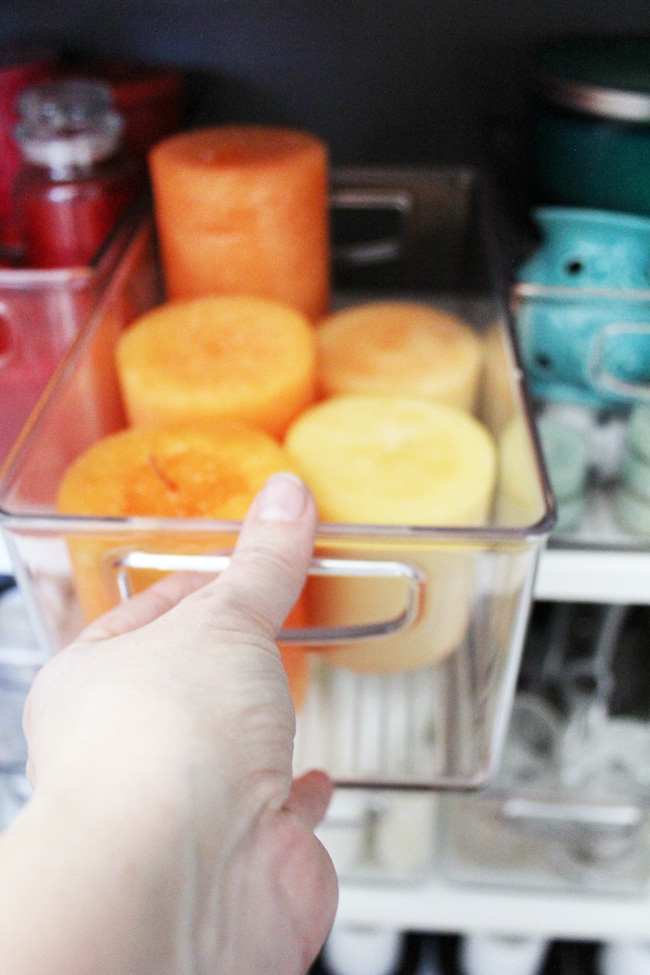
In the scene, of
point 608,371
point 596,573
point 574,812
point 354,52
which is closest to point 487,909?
point 574,812

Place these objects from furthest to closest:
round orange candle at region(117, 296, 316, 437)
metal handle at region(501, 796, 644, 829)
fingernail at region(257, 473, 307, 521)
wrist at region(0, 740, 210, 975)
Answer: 1. metal handle at region(501, 796, 644, 829)
2. round orange candle at region(117, 296, 316, 437)
3. fingernail at region(257, 473, 307, 521)
4. wrist at region(0, 740, 210, 975)

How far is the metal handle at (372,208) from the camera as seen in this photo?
72 centimetres

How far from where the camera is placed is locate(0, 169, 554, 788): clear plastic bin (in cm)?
40

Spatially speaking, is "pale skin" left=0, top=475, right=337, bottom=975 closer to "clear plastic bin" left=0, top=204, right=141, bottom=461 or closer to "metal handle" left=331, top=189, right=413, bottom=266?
"clear plastic bin" left=0, top=204, right=141, bottom=461

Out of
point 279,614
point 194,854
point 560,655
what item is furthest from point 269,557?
point 560,655

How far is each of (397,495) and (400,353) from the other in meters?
0.16

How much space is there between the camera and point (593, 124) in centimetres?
54

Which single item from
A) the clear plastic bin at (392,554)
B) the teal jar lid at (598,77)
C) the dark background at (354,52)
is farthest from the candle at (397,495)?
the dark background at (354,52)

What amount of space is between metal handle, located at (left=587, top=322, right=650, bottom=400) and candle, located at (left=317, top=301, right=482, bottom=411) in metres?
0.08

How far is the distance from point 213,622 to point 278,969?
155mm

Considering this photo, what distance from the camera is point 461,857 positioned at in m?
0.71

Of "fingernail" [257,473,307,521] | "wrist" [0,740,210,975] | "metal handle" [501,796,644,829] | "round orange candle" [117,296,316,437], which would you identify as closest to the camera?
"wrist" [0,740,210,975]

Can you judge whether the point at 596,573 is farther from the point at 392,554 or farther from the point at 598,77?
the point at 598,77

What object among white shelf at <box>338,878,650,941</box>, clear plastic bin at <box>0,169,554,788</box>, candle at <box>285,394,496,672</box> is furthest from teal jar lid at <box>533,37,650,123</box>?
white shelf at <box>338,878,650,941</box>
